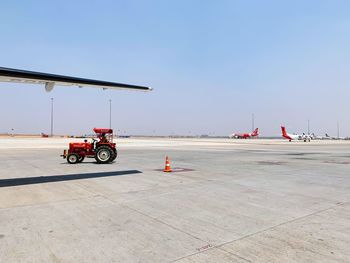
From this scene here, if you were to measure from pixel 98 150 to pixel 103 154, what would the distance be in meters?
0.38

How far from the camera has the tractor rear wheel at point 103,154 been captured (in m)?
16.7

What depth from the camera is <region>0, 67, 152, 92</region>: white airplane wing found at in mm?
8753

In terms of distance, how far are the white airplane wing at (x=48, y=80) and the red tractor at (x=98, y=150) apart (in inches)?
234

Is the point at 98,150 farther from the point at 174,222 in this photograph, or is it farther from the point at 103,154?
the point at 174,222

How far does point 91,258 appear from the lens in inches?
158

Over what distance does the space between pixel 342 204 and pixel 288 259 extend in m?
4.21

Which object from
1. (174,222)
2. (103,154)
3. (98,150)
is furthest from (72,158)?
(174,222)

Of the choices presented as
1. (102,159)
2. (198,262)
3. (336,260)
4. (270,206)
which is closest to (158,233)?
(198,262)

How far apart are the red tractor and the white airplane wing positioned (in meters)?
5.94

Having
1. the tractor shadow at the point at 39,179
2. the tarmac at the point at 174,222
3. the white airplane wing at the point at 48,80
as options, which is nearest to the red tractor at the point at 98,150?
the tractor shadow at the point at 39,179

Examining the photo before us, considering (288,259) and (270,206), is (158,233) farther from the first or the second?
(270,206)

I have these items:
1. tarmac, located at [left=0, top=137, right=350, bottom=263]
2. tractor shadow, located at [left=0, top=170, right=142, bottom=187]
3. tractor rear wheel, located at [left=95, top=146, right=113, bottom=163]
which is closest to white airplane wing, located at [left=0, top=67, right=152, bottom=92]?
tractor shadow, located at [left=0, top=170, right=142, bottom=187]

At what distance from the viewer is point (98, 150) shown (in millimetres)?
16672

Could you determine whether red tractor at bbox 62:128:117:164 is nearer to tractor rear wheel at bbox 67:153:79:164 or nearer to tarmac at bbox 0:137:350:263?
tractor rear wheel at bbox 67:153:79:164
